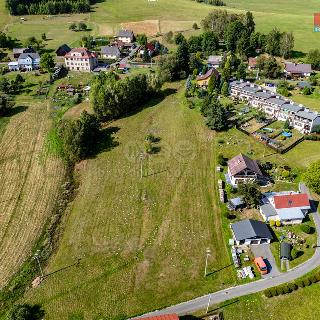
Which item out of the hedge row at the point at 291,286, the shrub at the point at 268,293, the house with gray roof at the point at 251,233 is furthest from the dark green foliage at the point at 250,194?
the shrub at the point at 268,293

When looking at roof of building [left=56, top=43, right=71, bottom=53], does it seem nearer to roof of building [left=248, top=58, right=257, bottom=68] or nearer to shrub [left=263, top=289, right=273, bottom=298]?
roof of building [left=248, top=58, right=257, bottom=68]

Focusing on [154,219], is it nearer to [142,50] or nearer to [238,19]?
[142,50]

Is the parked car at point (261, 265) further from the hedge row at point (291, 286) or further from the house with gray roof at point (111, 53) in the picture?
the house with gray roof at point (111, 53)

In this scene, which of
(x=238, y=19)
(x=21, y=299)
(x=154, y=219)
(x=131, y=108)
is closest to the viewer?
(x=21, y=299)

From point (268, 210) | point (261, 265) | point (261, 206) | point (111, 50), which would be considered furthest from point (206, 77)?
point (261, 265)

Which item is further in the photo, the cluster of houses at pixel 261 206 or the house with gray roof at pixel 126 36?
the house with gray roof at pixel 126 36

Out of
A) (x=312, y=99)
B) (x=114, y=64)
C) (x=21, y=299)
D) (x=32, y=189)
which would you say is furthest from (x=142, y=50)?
(x=21, y=299)
